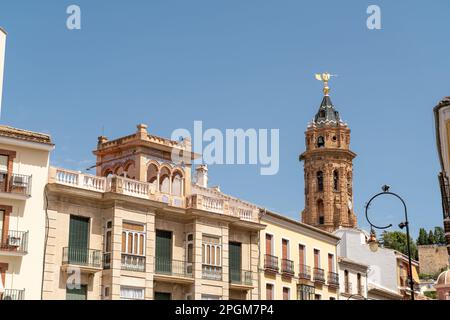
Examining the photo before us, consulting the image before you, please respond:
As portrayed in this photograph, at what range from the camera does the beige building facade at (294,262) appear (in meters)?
38.8

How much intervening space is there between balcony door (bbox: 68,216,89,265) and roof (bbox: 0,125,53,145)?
10.6 feet

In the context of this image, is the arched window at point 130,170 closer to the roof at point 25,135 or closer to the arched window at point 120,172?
the arched window at point 120,172

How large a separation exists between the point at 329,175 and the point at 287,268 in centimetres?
5635

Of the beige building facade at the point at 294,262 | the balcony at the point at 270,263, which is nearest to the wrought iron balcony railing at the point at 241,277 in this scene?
the beige building facade at the point at 294,262

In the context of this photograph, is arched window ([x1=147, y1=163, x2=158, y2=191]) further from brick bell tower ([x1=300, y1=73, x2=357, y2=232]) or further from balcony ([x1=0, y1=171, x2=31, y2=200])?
brick bell tower ([x1=300, y1=73, x2=357, y2=232])

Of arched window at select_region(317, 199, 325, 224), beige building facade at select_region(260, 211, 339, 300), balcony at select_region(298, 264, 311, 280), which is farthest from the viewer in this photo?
arched window at select_region(317, 199, 325, 224)

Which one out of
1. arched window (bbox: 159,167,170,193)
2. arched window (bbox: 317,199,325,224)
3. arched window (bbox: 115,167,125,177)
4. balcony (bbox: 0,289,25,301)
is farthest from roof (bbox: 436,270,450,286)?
balcony (bbox: 0,289,25,301)

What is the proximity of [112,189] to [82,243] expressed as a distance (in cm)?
250

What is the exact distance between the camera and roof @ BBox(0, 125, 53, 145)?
1177 inches

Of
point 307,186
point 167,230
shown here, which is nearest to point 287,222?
point 167,230

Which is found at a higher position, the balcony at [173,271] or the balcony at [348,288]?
the balcony at [348,288]

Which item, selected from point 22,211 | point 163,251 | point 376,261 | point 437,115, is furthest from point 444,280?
point 437,115

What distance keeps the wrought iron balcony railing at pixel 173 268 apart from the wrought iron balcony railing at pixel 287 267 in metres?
6.68
